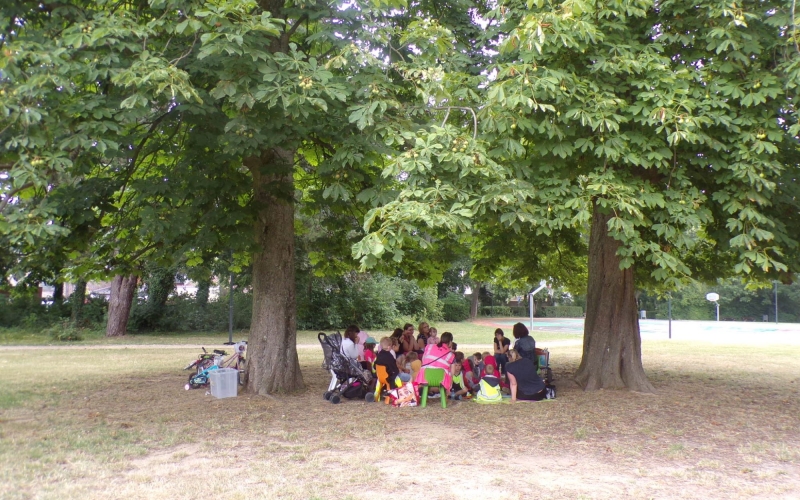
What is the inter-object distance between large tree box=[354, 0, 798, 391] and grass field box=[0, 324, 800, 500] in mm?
2280

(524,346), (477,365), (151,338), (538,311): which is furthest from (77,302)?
(538,311)

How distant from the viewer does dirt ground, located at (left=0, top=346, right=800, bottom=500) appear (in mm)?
5949

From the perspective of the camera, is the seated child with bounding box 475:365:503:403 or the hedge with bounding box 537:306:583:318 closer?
the seated child with bounding box 475:365:503:403

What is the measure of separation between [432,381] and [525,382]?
1.61 meters

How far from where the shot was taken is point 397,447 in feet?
24.7

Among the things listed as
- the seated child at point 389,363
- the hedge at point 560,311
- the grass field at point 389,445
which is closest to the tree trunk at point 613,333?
the grass field at point 389,445

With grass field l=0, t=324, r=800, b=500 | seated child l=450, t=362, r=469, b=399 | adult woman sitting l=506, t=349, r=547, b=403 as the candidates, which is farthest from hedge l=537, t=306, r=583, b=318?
adult woman sitting l=506, t=349, r=547, b=403

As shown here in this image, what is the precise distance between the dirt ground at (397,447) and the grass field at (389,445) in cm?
3

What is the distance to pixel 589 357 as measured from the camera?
39.3 feet

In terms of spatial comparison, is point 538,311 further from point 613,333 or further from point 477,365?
point 477,365

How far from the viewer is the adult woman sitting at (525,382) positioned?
10500 millimetres

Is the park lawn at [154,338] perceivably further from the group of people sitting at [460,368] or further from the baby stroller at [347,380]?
the baby stroller at [347,380]

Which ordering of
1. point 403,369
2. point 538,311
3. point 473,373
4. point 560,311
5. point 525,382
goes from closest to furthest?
point 525,382, point 473,373, point 403,369, point 538,311, point 560,311

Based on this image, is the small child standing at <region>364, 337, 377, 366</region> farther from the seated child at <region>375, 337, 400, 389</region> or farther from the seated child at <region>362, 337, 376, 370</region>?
the seated child at <region>375, 337, 400, 389</region>
